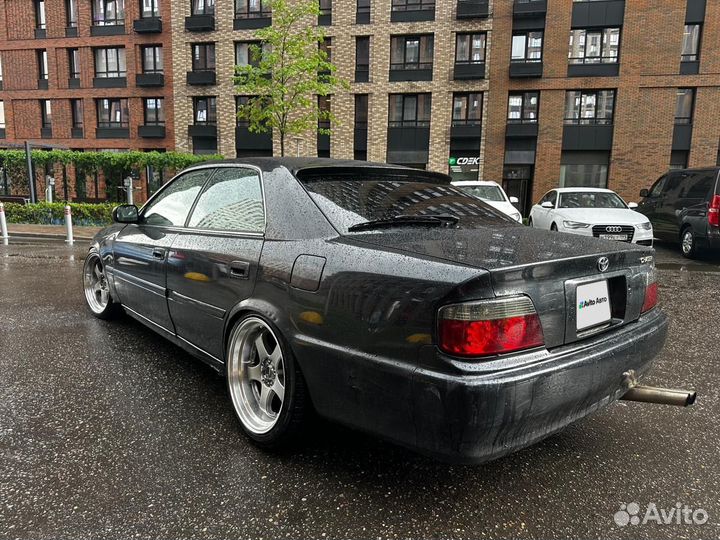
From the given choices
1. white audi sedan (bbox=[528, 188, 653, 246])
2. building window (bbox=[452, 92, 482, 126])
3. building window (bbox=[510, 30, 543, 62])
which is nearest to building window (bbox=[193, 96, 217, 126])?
building window (bbox=[452, 92, 482, 126])

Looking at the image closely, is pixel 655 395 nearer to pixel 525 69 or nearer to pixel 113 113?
pixel 525 69

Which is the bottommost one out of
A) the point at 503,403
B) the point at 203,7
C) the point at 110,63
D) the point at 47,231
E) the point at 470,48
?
the point at 47,231

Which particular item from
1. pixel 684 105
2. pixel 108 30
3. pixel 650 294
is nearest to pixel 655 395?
pixel 650 294

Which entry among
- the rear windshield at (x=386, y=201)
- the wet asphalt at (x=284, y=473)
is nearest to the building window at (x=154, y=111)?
the wet asphalt at (x=284, y=473)

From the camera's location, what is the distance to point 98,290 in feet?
16.3

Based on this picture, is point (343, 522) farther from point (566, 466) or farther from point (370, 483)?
point (566, 466)

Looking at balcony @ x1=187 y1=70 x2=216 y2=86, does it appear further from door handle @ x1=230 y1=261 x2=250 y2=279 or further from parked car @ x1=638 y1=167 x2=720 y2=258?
door handle @ x1=230 y1=261 x2=250 y2=279

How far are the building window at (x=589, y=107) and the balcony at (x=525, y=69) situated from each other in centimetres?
189

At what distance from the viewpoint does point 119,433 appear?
2.64m

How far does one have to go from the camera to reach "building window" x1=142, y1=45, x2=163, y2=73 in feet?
98.3

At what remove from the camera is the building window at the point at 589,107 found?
24.1 metres

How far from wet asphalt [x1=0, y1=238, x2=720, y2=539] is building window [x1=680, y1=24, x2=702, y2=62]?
26196 mm

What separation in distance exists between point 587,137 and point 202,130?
69.4 feet

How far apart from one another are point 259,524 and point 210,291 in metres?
1.36
